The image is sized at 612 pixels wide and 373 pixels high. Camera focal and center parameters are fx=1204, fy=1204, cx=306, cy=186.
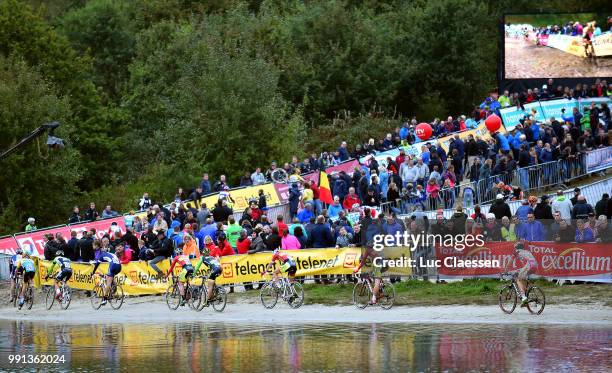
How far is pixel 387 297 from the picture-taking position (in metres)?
29.5

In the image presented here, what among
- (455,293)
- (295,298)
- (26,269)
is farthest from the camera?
(26,269)

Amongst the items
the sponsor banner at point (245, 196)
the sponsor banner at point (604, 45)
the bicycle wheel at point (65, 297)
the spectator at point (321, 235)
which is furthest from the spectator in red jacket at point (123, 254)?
the sponsor banner at point (604, 45)

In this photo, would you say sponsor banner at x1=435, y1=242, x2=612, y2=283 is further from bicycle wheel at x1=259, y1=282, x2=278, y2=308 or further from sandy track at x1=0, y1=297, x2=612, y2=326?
bicycle wheel at x1=259, y1=282, x2=278, y2=308

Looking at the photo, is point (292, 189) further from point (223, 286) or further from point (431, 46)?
point (431, 46)

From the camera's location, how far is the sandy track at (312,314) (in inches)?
1049

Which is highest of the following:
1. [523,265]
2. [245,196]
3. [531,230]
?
[245,196]

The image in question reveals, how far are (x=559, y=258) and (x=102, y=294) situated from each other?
42.2 ft

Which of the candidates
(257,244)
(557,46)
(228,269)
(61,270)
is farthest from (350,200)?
(557,46)

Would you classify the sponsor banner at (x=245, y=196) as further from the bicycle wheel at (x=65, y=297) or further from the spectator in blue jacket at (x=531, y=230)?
the spectator in blue jacket at (x=531, y=230)

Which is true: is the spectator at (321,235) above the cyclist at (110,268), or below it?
above

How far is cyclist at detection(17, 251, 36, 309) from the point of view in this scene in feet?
115

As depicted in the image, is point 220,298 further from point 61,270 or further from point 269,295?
point 61,270

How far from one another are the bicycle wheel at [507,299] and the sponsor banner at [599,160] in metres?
13.6

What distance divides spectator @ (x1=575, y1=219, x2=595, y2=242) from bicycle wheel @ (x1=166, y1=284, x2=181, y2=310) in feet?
34.7
